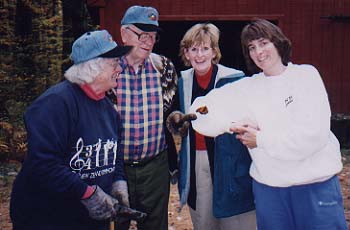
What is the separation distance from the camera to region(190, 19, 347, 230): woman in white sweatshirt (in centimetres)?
253

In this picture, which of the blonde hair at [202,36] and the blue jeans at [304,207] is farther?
the blonde hair at [202,36]

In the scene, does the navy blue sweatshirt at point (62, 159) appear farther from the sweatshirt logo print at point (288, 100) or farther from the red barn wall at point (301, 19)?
the red barn wall at point (301, 19)

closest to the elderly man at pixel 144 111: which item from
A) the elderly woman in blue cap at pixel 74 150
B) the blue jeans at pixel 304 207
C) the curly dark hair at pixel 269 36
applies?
the elderly woman in blue cap at pixel 74 150

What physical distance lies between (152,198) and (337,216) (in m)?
1.40

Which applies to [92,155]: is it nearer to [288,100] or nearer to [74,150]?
[74,150]

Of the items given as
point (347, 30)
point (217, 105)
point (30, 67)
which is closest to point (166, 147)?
point (217, 105)

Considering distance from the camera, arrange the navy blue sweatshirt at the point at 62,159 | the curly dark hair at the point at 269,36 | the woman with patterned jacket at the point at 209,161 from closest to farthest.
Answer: the navy blue sweatshirt at the point at 62,159, the curly dark hair at the point at 269,36, the woman with patterned jacket at the point at 209,161

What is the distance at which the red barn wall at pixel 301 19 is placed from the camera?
34.2ft

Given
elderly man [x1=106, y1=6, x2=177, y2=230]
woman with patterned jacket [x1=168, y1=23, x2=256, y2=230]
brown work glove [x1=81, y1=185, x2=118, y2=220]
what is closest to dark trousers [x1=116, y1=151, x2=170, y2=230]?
elderly man [x1=106, y1=6, x2=177, y2=230]

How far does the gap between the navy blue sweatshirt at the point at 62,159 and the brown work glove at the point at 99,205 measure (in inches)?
2.5

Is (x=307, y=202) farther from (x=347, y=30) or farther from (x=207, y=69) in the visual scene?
(x=347, y=30)

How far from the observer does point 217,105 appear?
300cm

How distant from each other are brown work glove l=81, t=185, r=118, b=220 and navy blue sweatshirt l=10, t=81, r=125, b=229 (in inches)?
2.5

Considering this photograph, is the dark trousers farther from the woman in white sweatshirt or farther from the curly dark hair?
the curly dark hair
